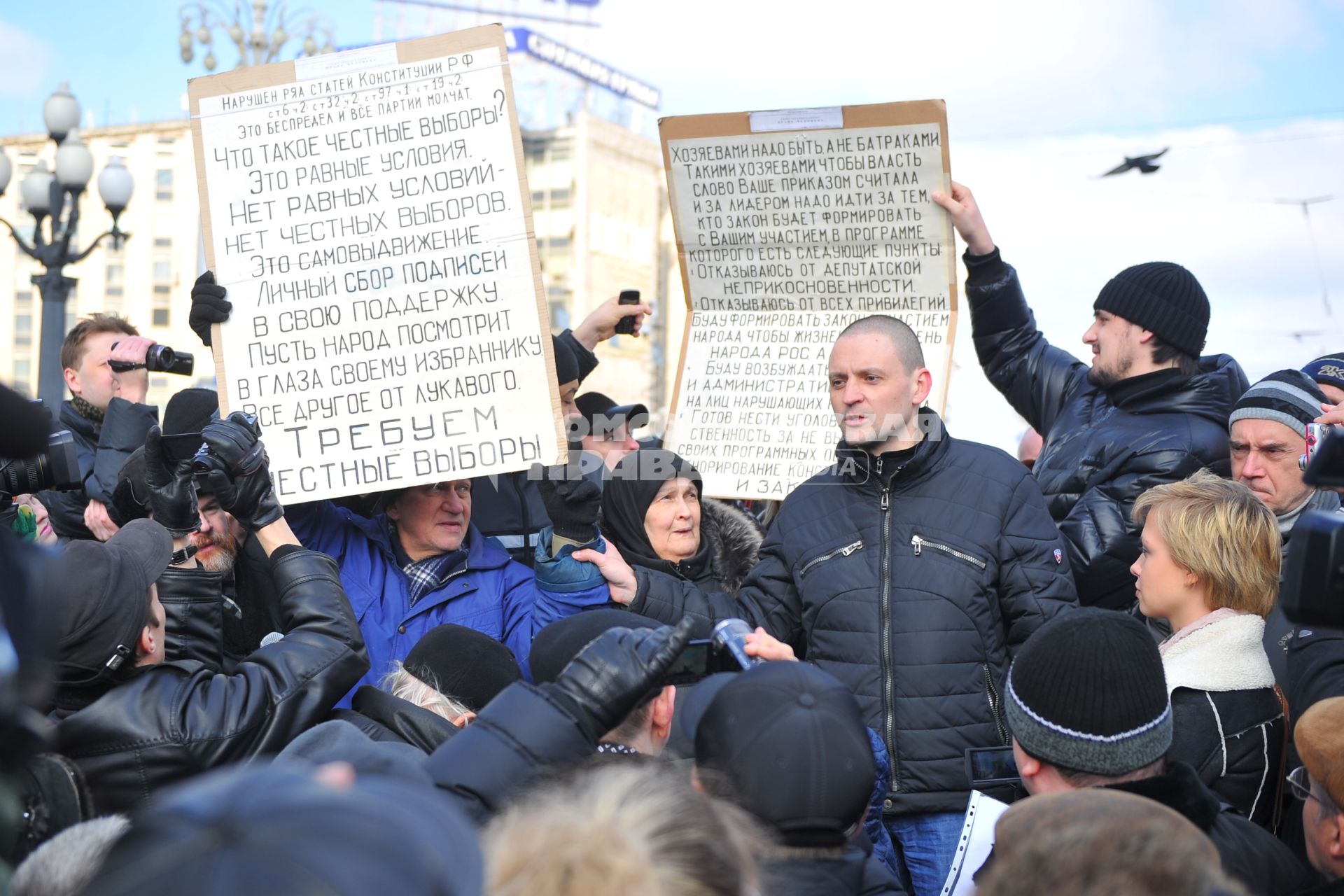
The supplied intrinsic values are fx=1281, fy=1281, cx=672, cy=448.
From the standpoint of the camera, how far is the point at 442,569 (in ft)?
14.2

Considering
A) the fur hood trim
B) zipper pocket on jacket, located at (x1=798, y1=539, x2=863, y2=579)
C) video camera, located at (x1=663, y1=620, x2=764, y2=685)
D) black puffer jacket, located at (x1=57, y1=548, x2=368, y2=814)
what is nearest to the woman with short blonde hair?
zipper pocket on jacket, located at (x1=798, y1=539, x2=863, y2=579)

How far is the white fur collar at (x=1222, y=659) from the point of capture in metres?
3.09

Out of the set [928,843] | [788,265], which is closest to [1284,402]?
[928,843]

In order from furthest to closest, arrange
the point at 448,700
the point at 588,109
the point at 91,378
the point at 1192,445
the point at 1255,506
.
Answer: the point at 588,109
the point at 91,378
the point at 1192,445
the point at 1255,506
the point at 448,700

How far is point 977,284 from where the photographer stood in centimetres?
491

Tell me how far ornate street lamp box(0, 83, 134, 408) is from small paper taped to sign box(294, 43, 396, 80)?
23.5 feet

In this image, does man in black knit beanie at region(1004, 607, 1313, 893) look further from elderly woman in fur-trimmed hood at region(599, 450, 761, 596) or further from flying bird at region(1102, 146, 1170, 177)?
flying bird at region(1102, 146, 1170, 177)

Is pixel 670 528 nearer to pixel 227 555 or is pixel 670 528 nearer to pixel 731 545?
pixel 731 545

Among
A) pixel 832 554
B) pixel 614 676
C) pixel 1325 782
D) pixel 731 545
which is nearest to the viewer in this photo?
pixel 614 676

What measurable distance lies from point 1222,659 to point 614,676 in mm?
1666

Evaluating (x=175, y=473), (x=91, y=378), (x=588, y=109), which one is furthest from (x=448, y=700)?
(x=588, y=109)

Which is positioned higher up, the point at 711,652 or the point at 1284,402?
the point at 1284,402

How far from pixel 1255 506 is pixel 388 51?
10.4 ft

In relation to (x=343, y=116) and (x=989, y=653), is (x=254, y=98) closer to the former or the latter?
(x=343, y=116)
